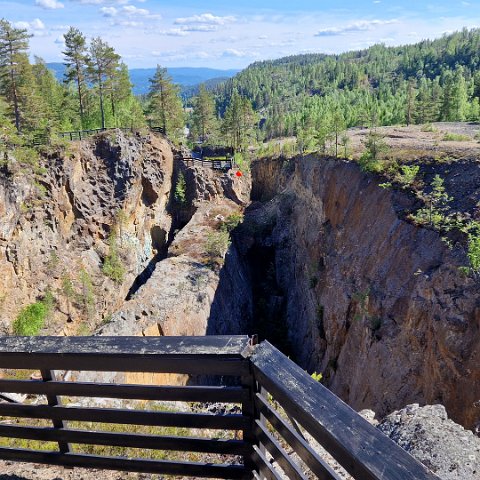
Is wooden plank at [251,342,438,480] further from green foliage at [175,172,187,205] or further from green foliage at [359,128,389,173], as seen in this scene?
green foliage at [175,172,187,205]

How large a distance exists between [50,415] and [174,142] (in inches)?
1353

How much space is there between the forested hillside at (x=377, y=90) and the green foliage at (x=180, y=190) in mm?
11872

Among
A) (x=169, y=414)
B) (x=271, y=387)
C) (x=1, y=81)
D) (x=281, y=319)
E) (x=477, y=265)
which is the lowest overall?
(x=281, y=319)

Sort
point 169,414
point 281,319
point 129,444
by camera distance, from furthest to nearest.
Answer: point 281,319, point 129,444, point 169,414

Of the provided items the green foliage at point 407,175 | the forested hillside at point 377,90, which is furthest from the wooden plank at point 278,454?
the forested hillside at point 377,90

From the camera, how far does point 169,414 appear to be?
9.79 feet

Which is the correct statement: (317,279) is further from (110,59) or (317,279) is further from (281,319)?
(110,59)

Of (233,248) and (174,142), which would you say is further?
(174,142)

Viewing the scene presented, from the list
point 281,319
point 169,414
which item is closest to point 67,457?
point 169,414

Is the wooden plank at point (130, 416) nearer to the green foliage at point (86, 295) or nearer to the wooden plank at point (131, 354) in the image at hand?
the wooden plank at point (131, 354)

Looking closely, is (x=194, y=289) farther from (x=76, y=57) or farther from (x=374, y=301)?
(x=76, y=57)

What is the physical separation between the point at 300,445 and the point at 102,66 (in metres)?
38.3

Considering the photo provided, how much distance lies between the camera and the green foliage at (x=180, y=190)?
112 ft

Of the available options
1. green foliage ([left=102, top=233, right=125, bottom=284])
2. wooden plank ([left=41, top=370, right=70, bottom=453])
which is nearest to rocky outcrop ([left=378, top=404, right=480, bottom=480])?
wooden plank ([left=41, top=370, right=70, bottom=453])
